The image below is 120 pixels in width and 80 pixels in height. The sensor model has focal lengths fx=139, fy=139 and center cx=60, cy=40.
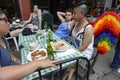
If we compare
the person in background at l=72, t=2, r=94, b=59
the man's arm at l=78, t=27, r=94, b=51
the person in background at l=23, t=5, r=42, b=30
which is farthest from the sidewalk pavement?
the person in background at l=23, t=5, r=42, b=30

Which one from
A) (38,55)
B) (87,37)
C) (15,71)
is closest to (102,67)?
(87,37)

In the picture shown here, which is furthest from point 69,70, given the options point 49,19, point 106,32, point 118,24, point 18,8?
point 18,8

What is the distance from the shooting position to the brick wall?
4.71 meters

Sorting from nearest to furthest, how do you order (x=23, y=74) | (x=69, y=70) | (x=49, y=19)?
(x=23, y=74) < (x=69, y=70) < (x=49, y=19)

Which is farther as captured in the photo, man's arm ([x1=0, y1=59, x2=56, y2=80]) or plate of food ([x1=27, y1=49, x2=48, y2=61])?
plate of food ([x1=27, y1=49, x2=48, y2=61])

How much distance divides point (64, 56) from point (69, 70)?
0.80m

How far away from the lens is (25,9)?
484 cm

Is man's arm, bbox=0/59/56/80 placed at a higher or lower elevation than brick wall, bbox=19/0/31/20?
lower

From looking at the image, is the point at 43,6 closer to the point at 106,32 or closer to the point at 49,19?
the point at 49,19

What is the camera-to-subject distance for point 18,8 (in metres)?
4.77

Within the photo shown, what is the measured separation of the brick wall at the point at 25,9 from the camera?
4.71m

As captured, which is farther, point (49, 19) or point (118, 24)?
point (49, 19)

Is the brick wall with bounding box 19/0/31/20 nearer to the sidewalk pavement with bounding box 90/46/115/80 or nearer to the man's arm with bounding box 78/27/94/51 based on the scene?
the sidewalk pavement with bounding box 90/46/115/80

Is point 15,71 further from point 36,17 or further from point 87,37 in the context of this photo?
point 36,17
